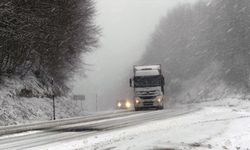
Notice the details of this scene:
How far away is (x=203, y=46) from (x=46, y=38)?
68183mm

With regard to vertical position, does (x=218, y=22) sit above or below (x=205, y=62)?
above

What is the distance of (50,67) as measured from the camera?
39.7 m

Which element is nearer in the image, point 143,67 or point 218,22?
point 143,67

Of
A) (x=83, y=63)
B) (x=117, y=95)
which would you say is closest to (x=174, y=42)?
(x=117, y=95)

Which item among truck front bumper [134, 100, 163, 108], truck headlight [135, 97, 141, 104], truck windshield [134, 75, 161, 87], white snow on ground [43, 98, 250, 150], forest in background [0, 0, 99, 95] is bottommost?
white snow on ground [43, 98, 250, 150]

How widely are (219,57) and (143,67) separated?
5345 cm

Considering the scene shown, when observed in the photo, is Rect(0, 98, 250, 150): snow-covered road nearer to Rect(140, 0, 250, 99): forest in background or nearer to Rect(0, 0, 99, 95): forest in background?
Rect(0, 0, 99, 95): forest in background

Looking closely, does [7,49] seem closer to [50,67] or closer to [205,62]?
[50,67]

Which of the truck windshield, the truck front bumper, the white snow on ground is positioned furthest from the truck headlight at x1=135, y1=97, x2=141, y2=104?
the white snow on ground

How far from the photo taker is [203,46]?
99.0m

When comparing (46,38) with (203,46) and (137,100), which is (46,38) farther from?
(203,46)

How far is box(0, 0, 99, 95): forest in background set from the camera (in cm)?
2950

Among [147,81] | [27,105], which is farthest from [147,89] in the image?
[27,105]

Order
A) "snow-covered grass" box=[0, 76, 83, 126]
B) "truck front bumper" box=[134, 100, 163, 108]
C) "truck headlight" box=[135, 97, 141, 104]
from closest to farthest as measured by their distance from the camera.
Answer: "snow-covered grass" box=[0, 76, 83, 126] < "truck front bumper" box=[134, 100, 163, 108] < "truck headlight" box=[135, 97, 141, 104]
